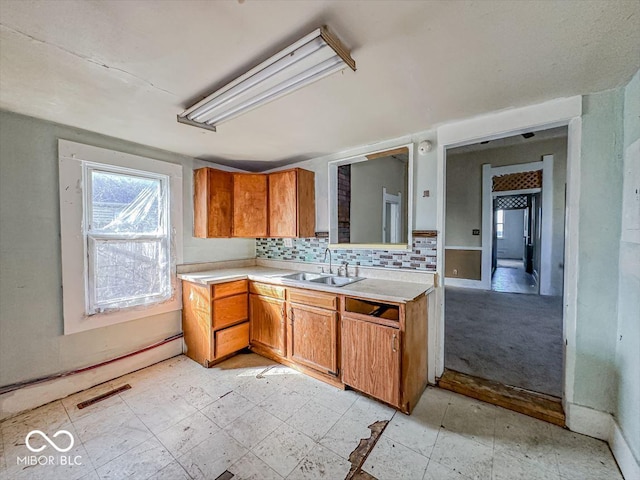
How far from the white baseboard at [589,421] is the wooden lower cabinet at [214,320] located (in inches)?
110

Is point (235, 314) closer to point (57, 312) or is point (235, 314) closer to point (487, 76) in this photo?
point (57, 312)

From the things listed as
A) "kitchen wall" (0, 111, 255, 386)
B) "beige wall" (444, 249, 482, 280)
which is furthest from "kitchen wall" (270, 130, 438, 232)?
"beige wall" (444, 249, 482, 280)

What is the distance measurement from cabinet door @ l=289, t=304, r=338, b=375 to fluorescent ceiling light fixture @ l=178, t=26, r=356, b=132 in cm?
171

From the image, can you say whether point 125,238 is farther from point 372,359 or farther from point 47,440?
point 372,359

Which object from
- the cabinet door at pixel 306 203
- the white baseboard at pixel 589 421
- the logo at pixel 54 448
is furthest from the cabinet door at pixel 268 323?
the white baseboard at pixel 589 421

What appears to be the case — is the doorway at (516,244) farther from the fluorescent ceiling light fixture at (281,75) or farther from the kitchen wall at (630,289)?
the fluorescent ceiling light fixture at (281,75)

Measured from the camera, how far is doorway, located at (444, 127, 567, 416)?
2.45 metres

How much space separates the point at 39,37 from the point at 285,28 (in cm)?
112

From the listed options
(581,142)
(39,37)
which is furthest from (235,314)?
(581,142)

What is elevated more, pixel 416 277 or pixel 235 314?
pixel 416 277

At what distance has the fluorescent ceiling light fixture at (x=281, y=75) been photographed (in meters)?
1.14

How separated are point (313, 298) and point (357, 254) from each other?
77 centimetres

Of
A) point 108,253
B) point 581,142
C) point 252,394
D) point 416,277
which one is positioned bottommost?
point 252,394

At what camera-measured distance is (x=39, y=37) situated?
45.2 inches
